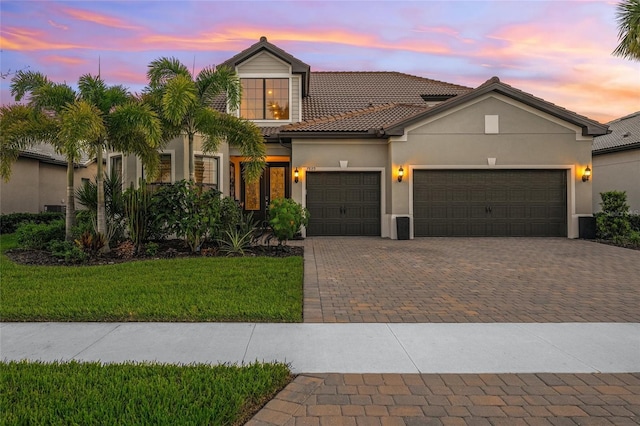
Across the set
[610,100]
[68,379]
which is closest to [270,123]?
[68,379]

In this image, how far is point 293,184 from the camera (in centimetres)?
1368

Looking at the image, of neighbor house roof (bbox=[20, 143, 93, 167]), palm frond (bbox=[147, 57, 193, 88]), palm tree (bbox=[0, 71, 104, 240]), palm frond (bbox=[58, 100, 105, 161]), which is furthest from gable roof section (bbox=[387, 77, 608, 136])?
neighbor house roof (bbox=[20, 143, 93, 167])

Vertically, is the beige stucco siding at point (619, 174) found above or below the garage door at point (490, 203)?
above

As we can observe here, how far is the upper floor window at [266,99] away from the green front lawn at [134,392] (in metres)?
13.4

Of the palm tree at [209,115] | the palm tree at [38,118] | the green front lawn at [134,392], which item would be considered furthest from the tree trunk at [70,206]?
the green front lawn at [134,392]

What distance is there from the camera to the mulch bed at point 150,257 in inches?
332

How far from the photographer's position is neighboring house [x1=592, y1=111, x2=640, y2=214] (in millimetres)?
16094

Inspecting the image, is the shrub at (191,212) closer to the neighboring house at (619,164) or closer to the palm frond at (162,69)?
the palm frond at (162,69)

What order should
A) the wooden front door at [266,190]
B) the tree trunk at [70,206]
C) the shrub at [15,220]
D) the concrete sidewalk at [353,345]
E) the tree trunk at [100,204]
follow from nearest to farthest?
1. the concrete sidewalk at [353,345]
2. the tree trunk at [100,204]
3. the tree trunk at [70,206]
4. the shrub at [15,220]
5. the wooden front door at [266,190]

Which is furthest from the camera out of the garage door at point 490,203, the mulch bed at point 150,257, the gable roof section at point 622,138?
the gable roof section at point 622,138

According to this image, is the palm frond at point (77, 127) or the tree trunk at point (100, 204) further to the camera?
the tree trunk at point (100, 204)

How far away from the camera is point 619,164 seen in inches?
666

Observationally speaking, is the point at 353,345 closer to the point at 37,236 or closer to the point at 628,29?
the point at 37,236

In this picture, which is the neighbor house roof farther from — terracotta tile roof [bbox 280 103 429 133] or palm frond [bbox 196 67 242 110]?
terracotta tile roof [bbox 280 103 429 133]
